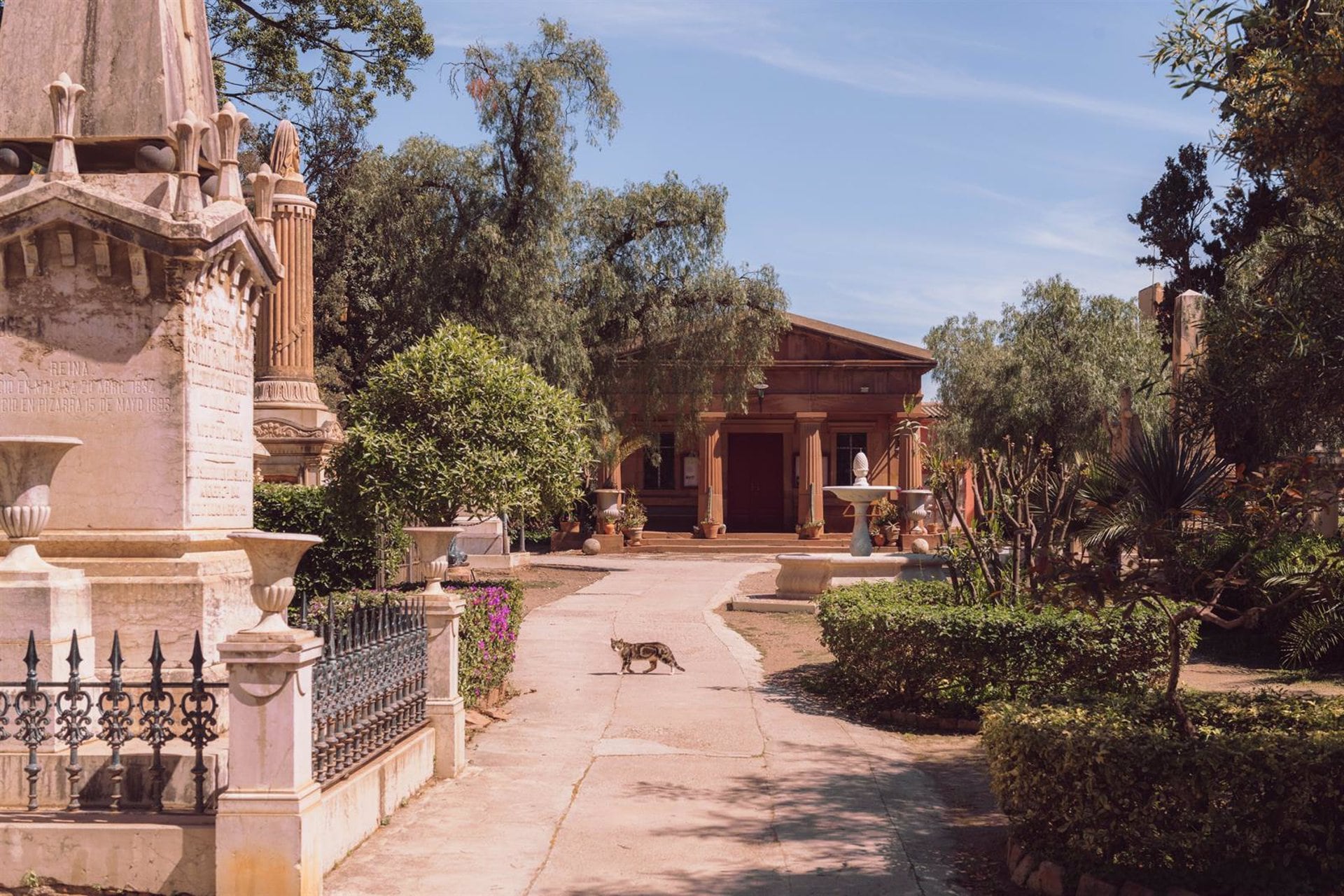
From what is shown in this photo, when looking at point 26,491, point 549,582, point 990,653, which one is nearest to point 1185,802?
point 990,653

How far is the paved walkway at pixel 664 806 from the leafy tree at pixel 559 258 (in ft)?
47.1

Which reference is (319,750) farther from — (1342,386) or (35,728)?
(1342,386)

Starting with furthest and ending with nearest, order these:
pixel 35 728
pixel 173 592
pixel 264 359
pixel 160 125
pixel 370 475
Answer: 1. pixel 264 359
2. pixel 370 475
3. pixel 160 125
4. pixel 173 592
5. pixel 35 728

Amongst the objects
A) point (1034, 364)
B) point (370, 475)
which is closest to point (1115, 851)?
point (370, 475)

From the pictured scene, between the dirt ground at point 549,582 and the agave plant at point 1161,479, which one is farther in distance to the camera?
the dirt ground at point 549,582

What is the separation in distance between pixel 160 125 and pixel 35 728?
4.27 meters

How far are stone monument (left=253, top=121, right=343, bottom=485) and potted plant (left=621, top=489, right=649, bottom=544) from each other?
15.0 metres

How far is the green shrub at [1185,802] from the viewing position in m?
5.79

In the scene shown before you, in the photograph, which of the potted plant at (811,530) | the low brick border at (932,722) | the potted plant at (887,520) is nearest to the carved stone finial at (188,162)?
the low brick border at (932,722)

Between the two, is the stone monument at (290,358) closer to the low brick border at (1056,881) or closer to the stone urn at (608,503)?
the stone urn at (608,503)

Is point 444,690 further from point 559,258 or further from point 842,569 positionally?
point 559,258

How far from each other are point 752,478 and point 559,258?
15829 mm

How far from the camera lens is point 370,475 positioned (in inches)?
618

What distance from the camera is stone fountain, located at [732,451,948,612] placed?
66.9 feet
